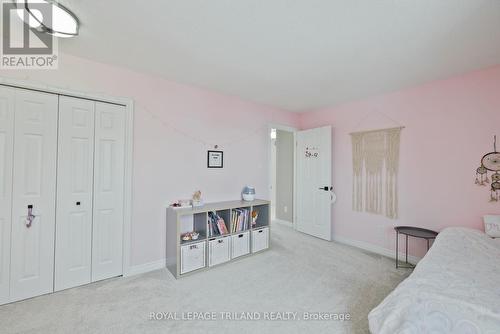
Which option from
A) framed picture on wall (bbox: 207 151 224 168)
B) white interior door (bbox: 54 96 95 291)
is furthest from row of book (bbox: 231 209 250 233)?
white interior door (bbox: 54 96 95 291)

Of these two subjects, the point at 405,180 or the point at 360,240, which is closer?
the point at 405,180

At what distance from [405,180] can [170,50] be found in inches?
132

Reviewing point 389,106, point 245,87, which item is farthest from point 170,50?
point 389,106

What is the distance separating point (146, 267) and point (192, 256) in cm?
60

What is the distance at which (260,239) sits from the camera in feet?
10.5

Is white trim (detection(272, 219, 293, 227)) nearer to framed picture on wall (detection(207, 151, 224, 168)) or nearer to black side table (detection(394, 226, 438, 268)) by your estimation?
black side table (detection(394, 226, 438, 268))

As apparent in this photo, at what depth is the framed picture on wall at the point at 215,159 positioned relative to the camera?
123 inches

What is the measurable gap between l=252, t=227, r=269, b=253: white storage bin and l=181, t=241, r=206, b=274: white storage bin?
81cm

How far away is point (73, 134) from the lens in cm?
221

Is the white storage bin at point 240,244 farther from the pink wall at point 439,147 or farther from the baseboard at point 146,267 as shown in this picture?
the pink wall at point 439,147

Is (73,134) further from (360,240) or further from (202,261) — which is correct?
(360,240)

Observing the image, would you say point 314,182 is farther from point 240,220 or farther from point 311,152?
point 240,220

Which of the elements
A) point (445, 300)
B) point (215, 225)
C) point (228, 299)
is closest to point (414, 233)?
point (445, 300)

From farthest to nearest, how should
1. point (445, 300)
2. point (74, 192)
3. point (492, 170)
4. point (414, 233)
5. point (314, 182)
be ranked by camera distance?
point (314, 182)
point (414, 233)
point (492, 170)
point (74, 192)
point (445, 300)
